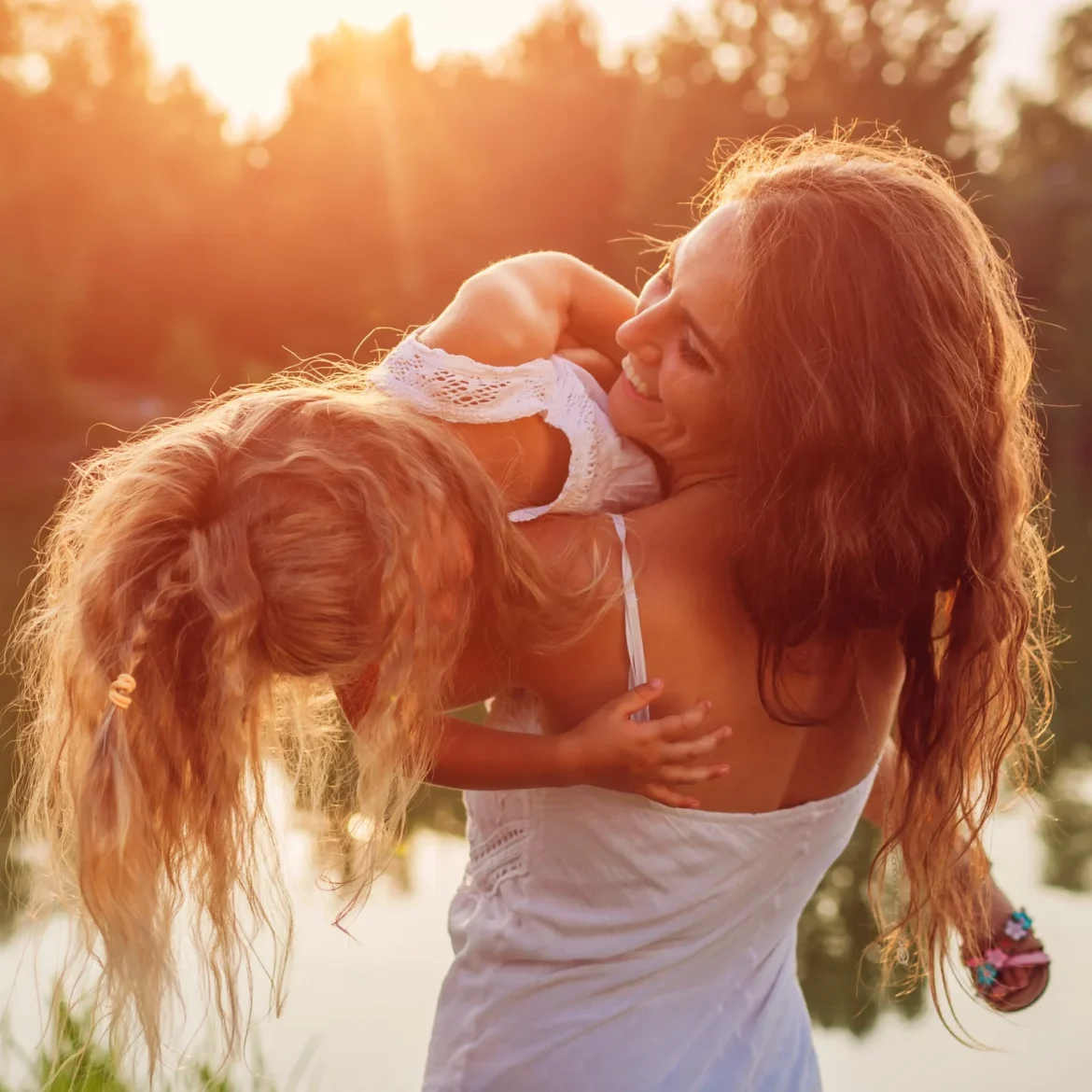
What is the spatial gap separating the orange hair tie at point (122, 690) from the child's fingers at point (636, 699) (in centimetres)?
46

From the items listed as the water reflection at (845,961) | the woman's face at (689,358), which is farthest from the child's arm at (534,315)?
the water reflection at (845,961)

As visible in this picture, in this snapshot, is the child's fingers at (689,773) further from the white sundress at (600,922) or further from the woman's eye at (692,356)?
the woman's eye at (692,356)

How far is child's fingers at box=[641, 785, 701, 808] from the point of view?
1360 millimetres

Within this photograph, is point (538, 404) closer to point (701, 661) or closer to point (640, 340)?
point (640, 340)

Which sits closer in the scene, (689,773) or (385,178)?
(689,773)

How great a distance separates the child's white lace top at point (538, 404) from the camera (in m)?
1.38

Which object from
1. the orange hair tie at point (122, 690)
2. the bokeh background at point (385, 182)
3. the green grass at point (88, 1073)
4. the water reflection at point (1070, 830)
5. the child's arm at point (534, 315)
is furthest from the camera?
the bokeh background at point (385, 182)

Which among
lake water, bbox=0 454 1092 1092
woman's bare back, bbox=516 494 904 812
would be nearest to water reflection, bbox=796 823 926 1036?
lake water, bbox=0 454 1092 1092

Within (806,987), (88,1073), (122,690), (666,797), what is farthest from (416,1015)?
(122,690)

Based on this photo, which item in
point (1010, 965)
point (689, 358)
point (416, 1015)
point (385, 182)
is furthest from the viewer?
point (385, 182)

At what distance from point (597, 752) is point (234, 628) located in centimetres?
38

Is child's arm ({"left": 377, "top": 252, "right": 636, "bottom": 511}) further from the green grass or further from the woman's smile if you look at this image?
the green grass

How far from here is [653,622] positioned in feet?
4.42

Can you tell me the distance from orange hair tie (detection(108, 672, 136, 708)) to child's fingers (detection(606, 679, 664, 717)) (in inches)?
17.9
